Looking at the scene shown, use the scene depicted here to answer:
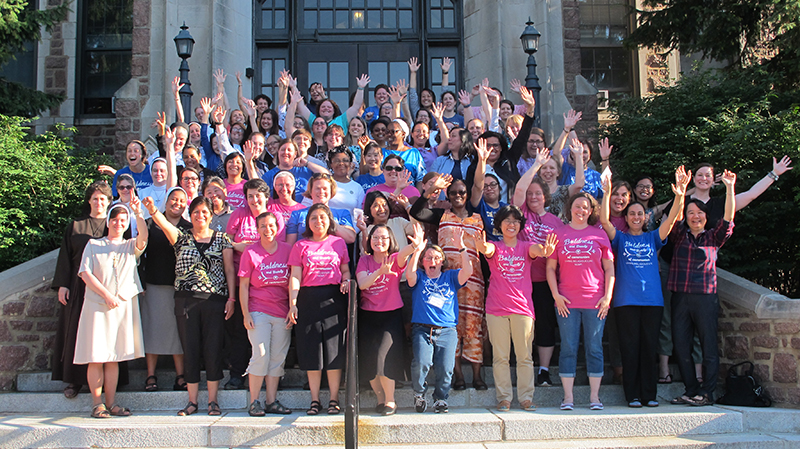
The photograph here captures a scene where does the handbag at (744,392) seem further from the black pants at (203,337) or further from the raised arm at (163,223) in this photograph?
the raised arm at (163,223)

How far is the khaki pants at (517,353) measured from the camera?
224 inches

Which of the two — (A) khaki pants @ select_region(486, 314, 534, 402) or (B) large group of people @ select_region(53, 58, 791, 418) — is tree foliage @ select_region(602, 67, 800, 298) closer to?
(B) large group of people @ select_region(53, 58, 791, 418)

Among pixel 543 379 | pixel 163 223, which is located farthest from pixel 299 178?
pixel 543 379

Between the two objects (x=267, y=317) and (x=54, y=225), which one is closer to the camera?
(x=267, y=317)

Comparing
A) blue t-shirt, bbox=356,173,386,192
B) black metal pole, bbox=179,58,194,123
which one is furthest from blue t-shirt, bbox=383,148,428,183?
black metal pole, bbox=179,58,194,123

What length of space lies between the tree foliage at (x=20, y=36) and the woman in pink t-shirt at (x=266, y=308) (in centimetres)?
584

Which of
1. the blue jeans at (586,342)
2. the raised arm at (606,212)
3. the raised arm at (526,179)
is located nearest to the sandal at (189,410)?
the blue jeans at (586,342)

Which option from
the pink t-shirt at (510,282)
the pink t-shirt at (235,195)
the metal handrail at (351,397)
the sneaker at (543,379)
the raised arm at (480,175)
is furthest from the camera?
the pink t-shirt at (235,195)

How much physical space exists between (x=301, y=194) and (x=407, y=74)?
610 centimetres

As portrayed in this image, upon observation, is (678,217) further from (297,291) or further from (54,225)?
(54,225)

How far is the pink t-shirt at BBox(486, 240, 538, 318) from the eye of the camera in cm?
578

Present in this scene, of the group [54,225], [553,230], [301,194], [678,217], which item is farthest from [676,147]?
[54,225]

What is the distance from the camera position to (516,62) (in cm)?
1202

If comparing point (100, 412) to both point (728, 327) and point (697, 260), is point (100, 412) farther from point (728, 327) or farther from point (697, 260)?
point (728, 327)
